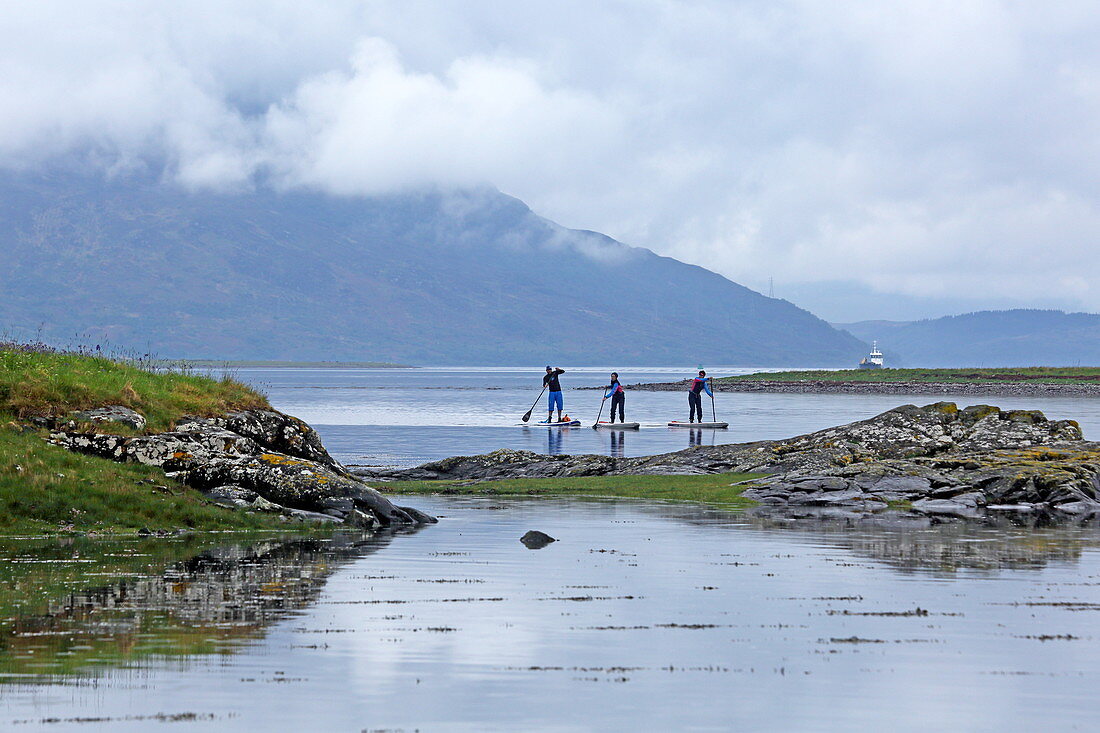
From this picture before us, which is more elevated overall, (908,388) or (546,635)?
(908,388)

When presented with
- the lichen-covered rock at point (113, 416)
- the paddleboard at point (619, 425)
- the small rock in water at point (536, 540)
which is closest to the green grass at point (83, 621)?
the lichen-covered rock at point (113, 416)

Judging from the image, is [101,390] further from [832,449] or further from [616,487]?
[832,449]

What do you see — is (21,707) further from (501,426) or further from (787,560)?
(501,426)

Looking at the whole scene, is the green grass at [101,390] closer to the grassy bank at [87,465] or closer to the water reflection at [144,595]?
the grassy bank at [87,465]

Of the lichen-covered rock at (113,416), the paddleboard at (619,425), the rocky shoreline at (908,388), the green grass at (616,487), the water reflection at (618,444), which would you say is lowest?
the green grass at (616,487)

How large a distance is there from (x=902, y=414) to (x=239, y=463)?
21.6 m

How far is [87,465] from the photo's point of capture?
2256cm

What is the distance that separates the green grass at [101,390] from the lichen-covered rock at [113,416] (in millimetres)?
197

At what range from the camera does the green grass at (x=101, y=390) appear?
24.0 m

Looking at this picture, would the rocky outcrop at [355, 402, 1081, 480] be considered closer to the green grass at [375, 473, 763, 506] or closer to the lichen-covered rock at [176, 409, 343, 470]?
the green grass at [375, 473, 763, 506]

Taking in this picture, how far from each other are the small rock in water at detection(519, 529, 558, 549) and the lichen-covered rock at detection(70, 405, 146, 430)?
740 centimetres

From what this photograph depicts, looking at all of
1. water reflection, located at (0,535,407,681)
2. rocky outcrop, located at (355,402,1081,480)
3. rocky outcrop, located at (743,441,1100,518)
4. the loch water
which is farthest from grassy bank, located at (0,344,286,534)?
rocky outcrop, located at (355,402,1081,480)

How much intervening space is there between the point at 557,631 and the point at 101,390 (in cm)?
1390

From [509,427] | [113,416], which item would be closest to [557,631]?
[113,416]
